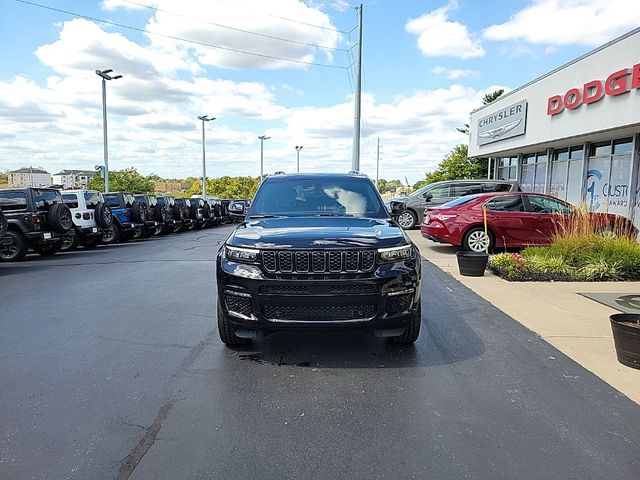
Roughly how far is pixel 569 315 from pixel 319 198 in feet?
11.5

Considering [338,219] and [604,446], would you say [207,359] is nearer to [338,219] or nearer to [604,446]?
[338,219]

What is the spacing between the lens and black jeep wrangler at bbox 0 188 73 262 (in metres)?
11.5

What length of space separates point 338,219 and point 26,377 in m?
3.12

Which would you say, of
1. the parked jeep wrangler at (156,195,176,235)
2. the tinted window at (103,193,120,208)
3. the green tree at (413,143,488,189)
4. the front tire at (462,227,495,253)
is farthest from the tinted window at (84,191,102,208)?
the green tree at (413,143,488,189)

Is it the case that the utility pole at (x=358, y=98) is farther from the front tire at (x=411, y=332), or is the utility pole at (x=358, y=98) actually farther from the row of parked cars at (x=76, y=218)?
the front tire at (x=411, y=332)

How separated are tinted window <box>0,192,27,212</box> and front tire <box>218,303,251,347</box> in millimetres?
9483

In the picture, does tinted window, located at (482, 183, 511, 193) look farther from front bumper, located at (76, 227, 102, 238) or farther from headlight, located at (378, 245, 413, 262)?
headlight, located at (378, 245, 413, 262)

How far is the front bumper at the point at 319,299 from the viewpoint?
155 inches

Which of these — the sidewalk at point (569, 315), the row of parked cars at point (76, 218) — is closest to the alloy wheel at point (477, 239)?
the sidewalk at point (569, 315)

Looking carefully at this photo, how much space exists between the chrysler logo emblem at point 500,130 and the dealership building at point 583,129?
4 cm

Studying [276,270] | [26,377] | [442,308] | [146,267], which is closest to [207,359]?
[276,270]

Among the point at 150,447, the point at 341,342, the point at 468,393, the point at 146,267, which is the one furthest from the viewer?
the point at 146,267

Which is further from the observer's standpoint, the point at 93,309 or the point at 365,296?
the point at 93,309

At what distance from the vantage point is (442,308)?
251 inches
